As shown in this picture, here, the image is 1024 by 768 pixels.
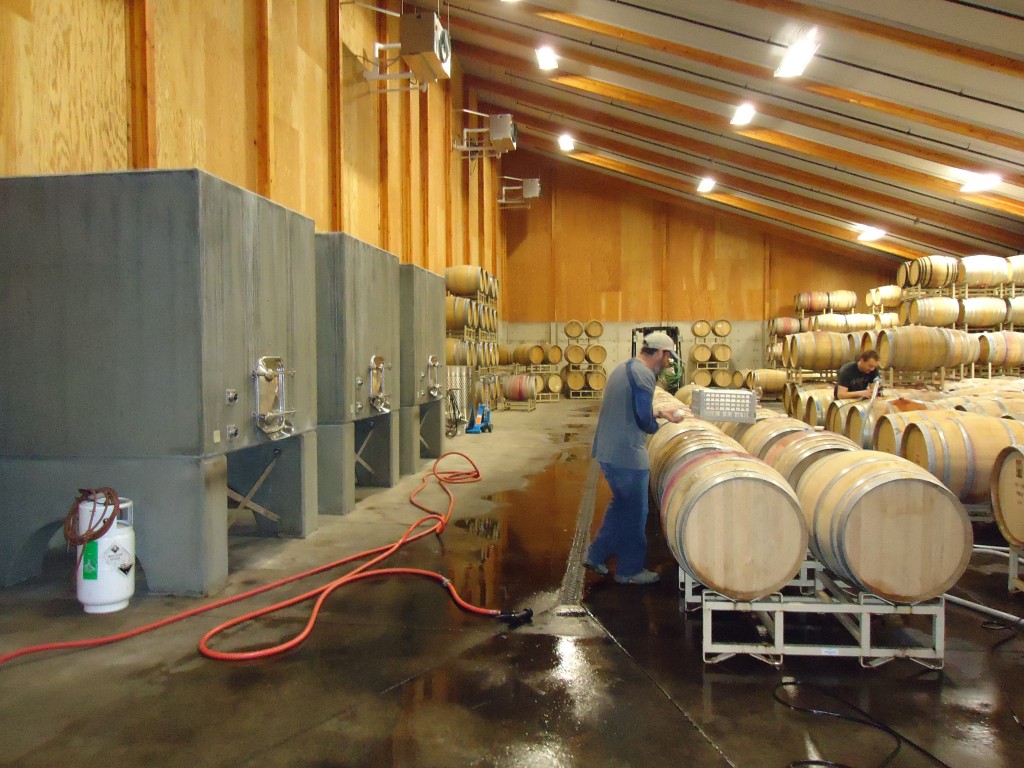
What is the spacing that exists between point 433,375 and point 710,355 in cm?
1337

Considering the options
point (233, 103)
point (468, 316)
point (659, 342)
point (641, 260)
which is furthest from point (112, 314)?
point (641, 260)

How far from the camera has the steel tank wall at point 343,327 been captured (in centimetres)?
601

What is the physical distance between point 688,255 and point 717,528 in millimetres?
18735

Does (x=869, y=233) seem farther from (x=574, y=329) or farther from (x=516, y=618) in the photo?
(x=516, y=618)

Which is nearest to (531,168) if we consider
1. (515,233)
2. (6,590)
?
(515,233)

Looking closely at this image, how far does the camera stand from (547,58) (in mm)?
12703

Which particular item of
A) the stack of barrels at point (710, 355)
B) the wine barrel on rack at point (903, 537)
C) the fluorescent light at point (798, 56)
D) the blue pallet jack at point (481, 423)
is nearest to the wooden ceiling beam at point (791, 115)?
the fluorescent light at point (798, 56)

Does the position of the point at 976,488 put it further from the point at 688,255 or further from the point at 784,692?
the point at 688,255

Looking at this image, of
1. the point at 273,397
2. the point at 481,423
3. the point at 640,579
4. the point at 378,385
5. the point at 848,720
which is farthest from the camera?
the point at 481,423

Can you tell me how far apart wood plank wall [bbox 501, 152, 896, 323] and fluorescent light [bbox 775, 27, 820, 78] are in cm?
1137

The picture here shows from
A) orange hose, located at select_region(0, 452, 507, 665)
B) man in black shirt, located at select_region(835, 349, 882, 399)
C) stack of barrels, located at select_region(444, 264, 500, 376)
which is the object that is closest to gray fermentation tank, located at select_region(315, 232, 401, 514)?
orange hose, located at select_region(0, 452, 507, 665)

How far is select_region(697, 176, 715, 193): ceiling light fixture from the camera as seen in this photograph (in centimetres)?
1718

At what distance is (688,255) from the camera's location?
20828 millimetres

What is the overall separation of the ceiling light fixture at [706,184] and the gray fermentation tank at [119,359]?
15.3m
